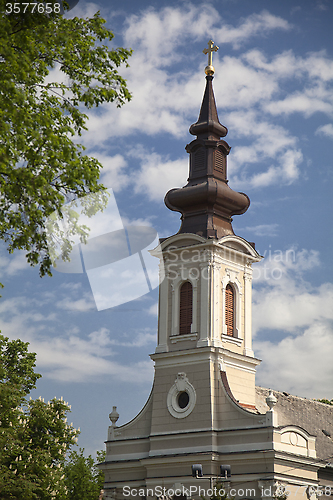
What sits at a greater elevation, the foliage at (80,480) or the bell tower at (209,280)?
the bell tower at (209,280)

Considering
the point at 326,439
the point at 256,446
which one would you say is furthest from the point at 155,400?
the point at 326,439

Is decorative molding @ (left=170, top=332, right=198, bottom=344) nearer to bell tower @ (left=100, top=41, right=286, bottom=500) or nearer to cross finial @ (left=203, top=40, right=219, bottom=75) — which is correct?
bell tower @ (left=100, top=41, right=286, bottom=500)

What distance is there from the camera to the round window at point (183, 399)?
33.0 m

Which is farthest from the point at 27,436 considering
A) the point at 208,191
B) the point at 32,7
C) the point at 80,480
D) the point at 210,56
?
the point at 32,7

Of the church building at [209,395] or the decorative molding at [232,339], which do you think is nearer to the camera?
the church building at [209,395]

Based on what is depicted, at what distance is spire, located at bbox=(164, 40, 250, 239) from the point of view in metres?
35.5

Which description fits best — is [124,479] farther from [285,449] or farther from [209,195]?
[209,195]

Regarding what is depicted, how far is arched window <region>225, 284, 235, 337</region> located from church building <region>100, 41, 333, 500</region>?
0.06 metres

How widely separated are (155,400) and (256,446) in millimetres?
6126

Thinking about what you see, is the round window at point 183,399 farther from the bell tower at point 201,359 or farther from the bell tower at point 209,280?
the bell tower at point 209,280

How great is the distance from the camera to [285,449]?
3002cm

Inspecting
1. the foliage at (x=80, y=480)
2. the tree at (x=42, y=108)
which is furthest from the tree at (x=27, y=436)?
the tree at (x=42, y=108)

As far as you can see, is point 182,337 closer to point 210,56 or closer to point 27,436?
point 27,436

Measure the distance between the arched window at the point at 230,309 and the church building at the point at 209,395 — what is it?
0.06m
